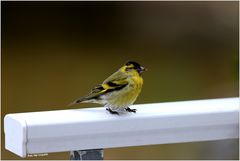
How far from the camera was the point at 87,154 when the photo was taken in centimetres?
252

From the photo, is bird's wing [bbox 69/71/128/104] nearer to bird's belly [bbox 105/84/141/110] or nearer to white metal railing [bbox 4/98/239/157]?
bird's belly [bbox 105/84/141/110]

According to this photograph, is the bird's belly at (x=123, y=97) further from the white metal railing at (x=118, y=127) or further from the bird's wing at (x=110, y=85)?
the white metal railing at (x=118, y=127)

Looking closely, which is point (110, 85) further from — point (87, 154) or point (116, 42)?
point (116, 42)

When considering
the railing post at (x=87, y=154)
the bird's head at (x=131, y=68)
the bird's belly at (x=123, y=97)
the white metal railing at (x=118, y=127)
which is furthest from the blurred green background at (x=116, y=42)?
the railing post at (x=87, y=154)

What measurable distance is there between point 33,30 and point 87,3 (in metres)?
1.05

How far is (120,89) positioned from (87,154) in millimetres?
1256

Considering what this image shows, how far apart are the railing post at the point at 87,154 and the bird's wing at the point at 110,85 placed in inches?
41.2

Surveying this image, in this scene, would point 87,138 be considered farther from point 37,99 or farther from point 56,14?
point 56,14

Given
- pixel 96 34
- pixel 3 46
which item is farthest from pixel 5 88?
pixel 96 34

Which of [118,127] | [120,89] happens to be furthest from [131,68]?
[118,127]

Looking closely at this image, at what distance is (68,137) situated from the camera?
2.46m

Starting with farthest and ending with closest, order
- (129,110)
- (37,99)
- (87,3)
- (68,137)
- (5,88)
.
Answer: (87,3)
(5,88)
(37,99)
(129,110)
(68,137)

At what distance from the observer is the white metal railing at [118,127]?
7.93 feet

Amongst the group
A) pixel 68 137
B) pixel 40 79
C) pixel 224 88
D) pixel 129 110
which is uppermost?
pixel 40 79
